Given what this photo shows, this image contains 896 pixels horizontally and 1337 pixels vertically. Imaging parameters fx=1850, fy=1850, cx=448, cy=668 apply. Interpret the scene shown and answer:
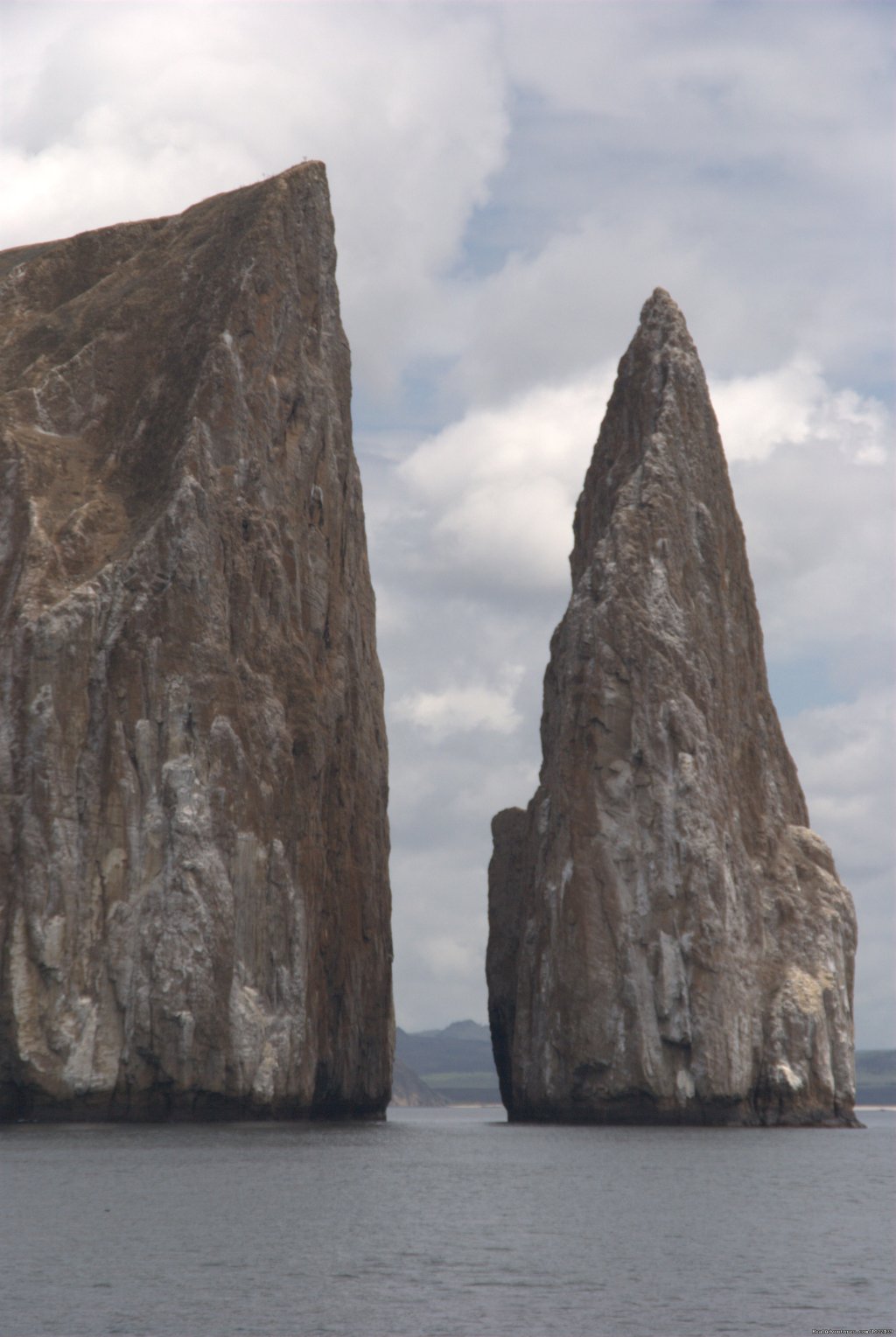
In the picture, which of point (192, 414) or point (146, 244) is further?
point (146, 244)

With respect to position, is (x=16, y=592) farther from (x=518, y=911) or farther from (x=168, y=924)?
(x=518, y=911)

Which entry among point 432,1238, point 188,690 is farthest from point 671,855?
point 432,1238

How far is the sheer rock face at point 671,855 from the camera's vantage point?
77.9 metres

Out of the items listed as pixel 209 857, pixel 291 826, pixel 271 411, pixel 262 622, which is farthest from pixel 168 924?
pixel 271 411

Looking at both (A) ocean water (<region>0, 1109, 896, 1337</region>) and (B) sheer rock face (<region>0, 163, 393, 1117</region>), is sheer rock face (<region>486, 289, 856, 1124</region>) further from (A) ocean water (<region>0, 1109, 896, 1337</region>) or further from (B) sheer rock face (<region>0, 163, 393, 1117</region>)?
(B) sheer rock face (<region>0, 163, 393, 1117</region>)

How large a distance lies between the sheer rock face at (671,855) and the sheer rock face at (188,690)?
10510mm

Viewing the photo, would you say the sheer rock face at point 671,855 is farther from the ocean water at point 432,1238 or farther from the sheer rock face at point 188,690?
the sheer rock face at point 188,690

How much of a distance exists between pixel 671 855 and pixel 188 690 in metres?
21.9

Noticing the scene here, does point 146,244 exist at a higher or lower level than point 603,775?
higher

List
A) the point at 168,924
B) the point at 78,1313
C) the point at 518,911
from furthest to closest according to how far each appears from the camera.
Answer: the point at 518,911, the point at 168,924, the point at 78,1313

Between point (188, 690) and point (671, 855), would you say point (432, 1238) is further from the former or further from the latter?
point (671, 855)

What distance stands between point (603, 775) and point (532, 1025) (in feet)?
37.9

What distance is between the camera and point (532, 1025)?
82.0 m

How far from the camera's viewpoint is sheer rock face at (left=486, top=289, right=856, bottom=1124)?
255 ft
